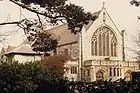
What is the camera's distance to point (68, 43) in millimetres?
62969

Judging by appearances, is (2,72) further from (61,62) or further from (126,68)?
(126,68)

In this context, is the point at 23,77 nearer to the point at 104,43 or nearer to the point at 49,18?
the point at 49,18

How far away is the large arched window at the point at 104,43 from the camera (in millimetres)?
60688

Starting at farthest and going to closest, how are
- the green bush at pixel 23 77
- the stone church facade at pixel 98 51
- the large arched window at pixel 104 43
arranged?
the large arched window at pixel 104 43
the stone church facade at pixel 98 51
the green bush at pixel 23 77

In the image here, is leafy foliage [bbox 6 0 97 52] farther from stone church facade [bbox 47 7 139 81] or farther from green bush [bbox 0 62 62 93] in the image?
stone church facade [bbox 47 7 139 81]

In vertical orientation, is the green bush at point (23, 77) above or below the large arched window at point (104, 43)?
below

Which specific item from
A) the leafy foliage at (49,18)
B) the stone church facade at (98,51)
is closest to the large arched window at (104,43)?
the stone church facade at (98,51)

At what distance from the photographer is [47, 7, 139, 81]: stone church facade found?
56.2m

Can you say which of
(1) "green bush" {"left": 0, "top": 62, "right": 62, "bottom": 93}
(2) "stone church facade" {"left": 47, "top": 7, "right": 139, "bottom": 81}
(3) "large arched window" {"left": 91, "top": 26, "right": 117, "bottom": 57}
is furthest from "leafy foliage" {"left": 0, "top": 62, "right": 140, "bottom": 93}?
(3) "large arched window" {"left": 91, "top": 26, "right": 117, "bottom": 57}

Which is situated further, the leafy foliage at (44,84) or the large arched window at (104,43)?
the large arched window at (104,43)

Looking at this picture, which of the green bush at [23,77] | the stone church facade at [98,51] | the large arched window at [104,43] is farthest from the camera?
the large arched window at [104,43]

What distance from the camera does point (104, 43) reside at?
202ft

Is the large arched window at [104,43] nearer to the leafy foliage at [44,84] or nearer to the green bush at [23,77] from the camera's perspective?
the green bush at [23,77]

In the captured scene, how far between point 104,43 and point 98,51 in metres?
1.92
